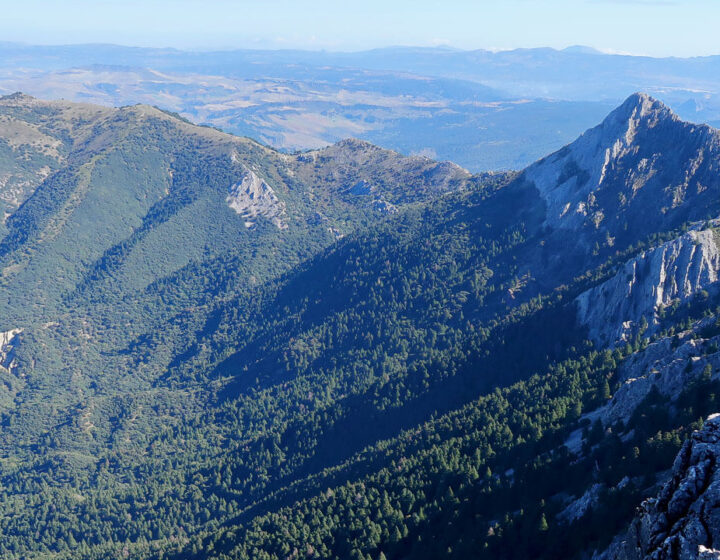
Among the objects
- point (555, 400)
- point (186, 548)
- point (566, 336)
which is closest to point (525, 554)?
point (555, 400)

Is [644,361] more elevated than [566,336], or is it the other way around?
[644,361]

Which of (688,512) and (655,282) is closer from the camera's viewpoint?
(688,512)

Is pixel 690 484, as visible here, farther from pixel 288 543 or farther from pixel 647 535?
pixel 288 543

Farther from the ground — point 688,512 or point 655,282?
point 688,512

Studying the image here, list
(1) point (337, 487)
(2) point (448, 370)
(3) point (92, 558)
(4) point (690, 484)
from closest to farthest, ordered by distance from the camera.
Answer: (4) point (690, 484) < (1) point (337, 487) < (3) point (92, 558) < (2) point (448, 370)

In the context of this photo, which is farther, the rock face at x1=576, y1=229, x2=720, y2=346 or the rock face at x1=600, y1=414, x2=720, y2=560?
the rock face at x1=576, y1=229, x2=720, y2=346
